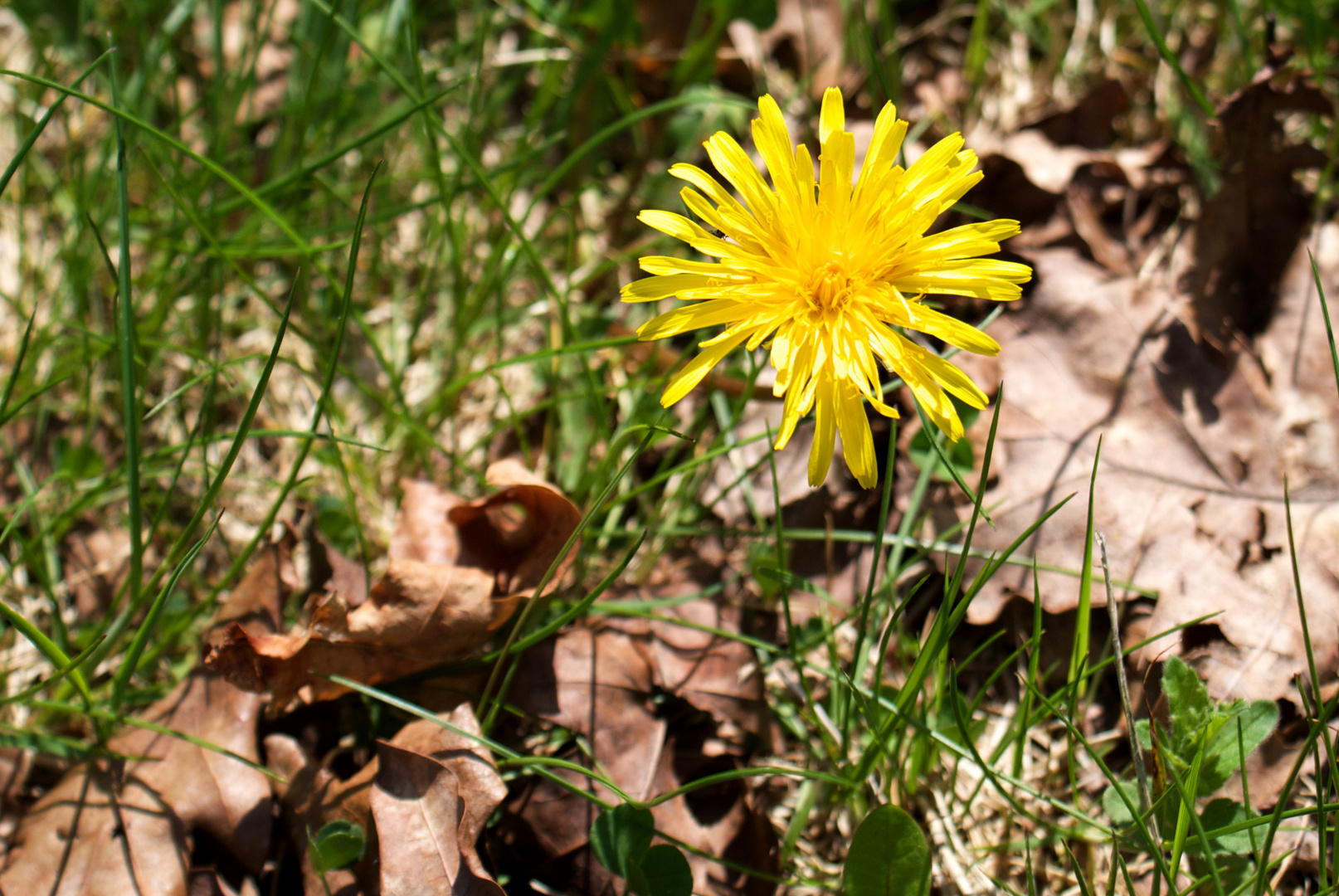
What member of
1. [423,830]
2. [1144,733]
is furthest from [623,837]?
[1144,733]

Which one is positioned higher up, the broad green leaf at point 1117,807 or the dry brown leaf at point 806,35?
the dry brown leaf at point 806,35

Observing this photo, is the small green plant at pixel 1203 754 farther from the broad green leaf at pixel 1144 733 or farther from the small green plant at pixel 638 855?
the small green plant at pixel 638 855

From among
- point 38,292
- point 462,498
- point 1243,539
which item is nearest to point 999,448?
point 1243,539

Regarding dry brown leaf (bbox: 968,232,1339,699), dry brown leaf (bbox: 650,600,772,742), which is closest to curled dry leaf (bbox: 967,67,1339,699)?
dry brown leaf (bbox: 968,232,1339,699)

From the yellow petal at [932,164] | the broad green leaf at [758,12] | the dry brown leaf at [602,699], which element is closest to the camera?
the yellow petal at [932,164]

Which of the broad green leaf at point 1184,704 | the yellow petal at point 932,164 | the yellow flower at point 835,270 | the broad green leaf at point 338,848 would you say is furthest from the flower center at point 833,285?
the broad green leaf at point 338,848

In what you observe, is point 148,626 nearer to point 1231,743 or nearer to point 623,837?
point 623,837

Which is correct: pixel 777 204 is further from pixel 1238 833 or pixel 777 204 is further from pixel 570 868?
pixel 1238 833

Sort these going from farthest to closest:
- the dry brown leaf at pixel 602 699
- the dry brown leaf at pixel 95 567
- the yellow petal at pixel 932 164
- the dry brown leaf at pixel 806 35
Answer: the dry brown leaf at pixel 806 35, the dry brown leaf at pixel 95 567, the dry brown leaf at pixel 602 699, the yellow petal at pixel 932 164
